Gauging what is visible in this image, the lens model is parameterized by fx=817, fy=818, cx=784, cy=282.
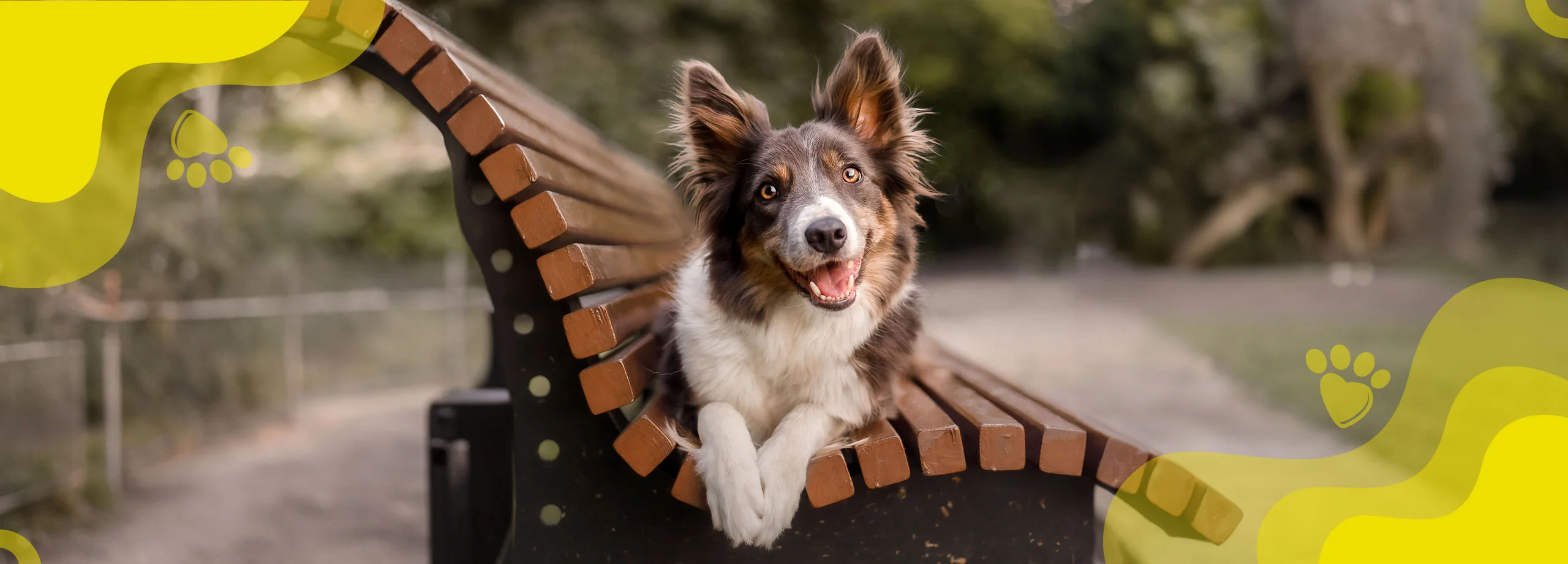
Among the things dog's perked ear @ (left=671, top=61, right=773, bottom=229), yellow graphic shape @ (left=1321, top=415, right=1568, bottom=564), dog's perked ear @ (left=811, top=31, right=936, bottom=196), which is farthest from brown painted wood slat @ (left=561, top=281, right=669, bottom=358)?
yellow graphic shape @ (left=1321, top=415, right=1568, bottom=564)

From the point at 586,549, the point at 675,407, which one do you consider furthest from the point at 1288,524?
the point at 586,549

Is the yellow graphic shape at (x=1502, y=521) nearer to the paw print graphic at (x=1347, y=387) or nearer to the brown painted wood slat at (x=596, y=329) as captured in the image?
the paw print graphic at (x=1347, y=387)

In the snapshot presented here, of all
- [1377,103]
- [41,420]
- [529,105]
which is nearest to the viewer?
[529,105]

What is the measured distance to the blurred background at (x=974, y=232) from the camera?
518 cm

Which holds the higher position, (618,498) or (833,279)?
(833,279)

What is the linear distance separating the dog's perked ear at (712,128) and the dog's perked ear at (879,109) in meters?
0.24

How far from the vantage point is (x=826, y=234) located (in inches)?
81.7

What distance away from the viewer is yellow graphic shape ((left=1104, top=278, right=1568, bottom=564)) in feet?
7.41

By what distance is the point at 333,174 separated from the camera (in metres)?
10.3

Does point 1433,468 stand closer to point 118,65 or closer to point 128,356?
point 118,65

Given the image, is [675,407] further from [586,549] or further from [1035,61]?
[1035,61]

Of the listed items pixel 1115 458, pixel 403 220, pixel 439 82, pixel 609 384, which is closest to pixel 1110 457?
pixel 1115 458

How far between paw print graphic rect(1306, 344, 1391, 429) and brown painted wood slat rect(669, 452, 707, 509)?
196cm

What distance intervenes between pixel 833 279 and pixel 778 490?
1.89 ft
